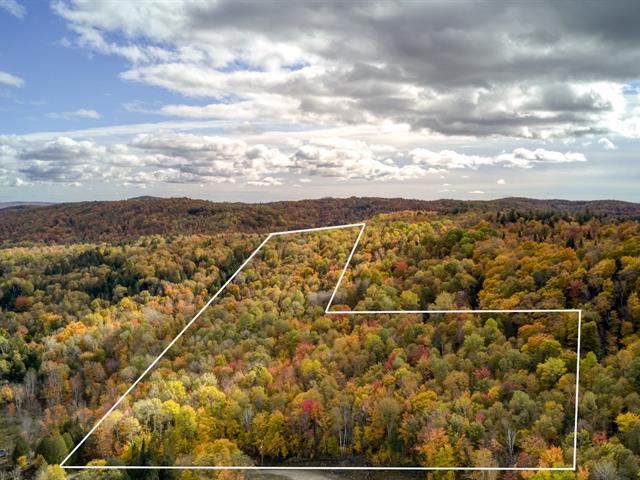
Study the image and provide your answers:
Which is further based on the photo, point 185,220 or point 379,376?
point 185,220

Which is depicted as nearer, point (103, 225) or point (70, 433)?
point (70, 433)

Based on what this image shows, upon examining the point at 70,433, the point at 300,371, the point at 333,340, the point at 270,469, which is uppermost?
the point at 333,340

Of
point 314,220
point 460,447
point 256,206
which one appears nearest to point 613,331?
point 460,447

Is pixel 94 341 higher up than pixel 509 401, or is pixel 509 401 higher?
pixel 509 401

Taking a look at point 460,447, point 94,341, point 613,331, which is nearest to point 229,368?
point 460,447

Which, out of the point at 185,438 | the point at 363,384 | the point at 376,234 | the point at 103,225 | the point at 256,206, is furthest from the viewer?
the point at 103,225

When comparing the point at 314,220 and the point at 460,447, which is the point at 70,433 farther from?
the point at 314,220

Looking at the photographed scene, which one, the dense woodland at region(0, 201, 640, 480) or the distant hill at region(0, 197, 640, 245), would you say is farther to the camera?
the distant hill at region(0, 197, 640, 245)

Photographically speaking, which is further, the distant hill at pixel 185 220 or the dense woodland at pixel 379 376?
the distant hill at pixel 185 220

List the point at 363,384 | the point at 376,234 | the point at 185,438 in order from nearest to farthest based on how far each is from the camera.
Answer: the point at 185,438 < the point at 363,384 < the point at 376,234

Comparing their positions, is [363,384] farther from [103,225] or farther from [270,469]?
[103,225]
